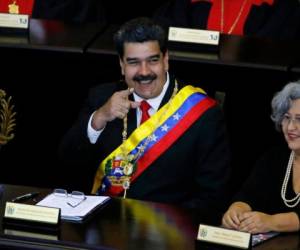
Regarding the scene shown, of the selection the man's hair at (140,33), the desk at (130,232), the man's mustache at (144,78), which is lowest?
the desk at (130,232)

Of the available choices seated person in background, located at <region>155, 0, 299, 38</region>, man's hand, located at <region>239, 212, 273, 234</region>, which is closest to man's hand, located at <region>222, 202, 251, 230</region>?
man's hand, located at <region>239, 212, 273, 234</region>

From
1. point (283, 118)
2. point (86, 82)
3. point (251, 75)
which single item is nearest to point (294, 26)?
point (251, 75)

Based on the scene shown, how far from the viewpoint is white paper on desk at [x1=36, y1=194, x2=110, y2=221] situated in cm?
271

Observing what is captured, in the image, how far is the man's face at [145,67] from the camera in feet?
10.7

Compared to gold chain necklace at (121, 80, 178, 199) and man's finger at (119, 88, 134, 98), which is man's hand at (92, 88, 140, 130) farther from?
gold chain necklace at (121, 80, 178, 199)

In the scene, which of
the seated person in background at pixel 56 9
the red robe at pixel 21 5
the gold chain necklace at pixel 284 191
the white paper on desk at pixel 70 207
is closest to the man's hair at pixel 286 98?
the gold chain necklace at pixel 284 191

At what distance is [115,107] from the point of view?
320 centimetres

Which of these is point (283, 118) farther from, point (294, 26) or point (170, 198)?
point (294, 26)

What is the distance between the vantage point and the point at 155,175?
10.9 ft

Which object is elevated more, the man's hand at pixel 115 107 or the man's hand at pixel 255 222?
the man's hand at pixel 115 107

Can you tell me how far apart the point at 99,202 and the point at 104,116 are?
0.48 meters

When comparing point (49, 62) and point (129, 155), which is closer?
point (129, 155)

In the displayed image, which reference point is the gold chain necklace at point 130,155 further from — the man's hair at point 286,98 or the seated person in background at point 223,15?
the seated person in background at point 223,15

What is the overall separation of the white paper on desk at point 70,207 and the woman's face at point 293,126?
1.96 ft
